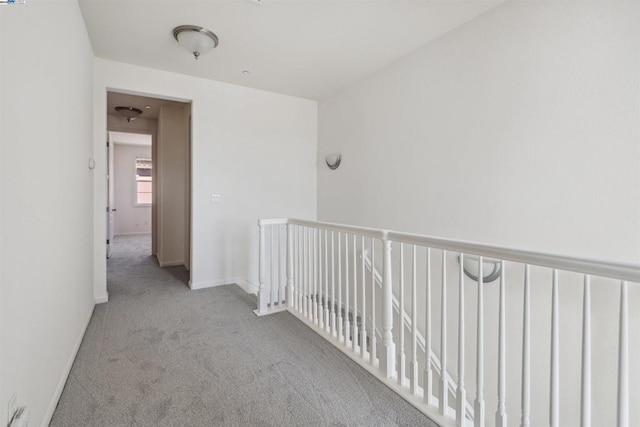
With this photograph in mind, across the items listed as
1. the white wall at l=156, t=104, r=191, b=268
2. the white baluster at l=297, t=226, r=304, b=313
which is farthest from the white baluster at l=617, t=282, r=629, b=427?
the white wall at l=156, t=104, r=191, b=268

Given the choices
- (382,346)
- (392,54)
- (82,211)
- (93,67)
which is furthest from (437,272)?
(93,67)

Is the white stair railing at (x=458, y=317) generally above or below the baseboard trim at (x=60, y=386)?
above

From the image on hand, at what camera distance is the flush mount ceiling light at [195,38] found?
8.23ft

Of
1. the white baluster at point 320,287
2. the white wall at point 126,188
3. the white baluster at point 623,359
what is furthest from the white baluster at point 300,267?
the white wall at point 126,188

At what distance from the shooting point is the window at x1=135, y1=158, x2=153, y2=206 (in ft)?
28.3

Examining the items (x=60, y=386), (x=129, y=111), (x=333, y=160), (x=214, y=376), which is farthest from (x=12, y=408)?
(x=129, y=111)

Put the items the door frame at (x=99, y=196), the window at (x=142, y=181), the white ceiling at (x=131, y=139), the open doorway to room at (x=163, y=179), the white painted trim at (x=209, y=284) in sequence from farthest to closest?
the window at (x=142, y=181) → the white ceiling at (x=131, y=139) → the open doorway to room at (x=163, y=179) → the white painted trim at (x=209, y=284) → the door frame at (x=99, y=196)

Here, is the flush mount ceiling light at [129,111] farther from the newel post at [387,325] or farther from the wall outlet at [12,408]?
the newel post at [387,325]

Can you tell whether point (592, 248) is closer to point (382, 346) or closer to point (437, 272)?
point (437, 272)

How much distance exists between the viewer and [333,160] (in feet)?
13.4

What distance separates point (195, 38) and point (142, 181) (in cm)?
743

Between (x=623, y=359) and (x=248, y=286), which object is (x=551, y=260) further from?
(x=248, y=286)

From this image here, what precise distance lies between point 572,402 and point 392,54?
307 centimetres

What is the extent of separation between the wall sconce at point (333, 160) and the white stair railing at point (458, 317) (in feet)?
4.09
